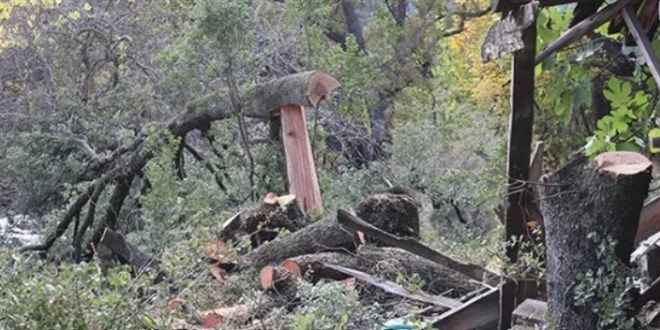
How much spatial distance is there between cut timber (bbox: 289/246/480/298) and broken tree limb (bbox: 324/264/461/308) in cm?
6

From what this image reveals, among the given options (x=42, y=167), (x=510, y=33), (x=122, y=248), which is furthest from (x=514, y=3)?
(x=42, y=167)

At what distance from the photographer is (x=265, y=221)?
6.18 meters

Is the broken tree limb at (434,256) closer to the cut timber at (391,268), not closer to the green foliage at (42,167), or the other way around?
the cut timber at (391,268)

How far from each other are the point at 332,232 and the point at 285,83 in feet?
6.35

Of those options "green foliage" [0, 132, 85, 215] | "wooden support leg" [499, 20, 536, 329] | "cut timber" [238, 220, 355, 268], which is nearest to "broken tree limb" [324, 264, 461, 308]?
"cut timber" [238, 220, 355, 268]

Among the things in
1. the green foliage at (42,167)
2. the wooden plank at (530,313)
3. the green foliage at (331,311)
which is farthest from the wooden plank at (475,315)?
the green foliage at (42,167)

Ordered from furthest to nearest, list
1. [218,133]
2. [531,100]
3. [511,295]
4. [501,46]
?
[218,133] < [511,295] < [531,100] < [501,46]

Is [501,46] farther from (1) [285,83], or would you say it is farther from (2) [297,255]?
(1) [285,83]

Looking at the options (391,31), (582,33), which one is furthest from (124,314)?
(391,31)

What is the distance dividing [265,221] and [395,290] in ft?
5.29

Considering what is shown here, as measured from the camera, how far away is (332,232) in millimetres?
5680

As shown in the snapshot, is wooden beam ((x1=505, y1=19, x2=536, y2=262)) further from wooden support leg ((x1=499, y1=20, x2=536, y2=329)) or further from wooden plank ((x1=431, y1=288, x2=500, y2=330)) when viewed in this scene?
wooden plank ((x1=431, y1=288, x2=500, y2=330))

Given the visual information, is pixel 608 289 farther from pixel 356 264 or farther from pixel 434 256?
pixel 356 264

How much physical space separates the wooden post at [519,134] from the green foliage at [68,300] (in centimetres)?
156
